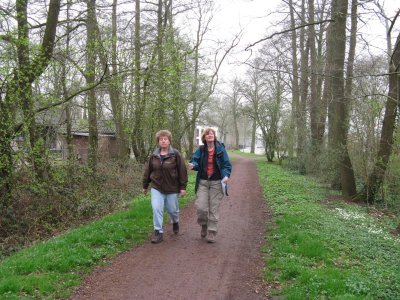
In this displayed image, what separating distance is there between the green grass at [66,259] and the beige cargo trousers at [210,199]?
1.31 m

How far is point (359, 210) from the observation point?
1104 cm

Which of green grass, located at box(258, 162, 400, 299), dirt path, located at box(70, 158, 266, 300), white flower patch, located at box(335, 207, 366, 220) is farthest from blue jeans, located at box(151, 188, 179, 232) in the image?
white flower patch, located at box(335, 207, 366, 220)

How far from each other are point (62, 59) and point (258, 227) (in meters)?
7.08

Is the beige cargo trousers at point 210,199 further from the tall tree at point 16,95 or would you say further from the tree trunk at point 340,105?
the tree trunk at point 340,105

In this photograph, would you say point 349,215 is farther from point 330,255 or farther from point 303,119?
point 303,119

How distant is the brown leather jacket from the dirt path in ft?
3.30

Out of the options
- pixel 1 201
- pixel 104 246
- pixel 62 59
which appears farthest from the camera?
pixel 62 59

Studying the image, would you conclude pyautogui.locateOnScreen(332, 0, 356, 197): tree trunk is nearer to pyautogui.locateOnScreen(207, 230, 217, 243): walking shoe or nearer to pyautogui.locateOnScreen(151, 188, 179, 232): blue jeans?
pyautogui.locateOnScreen(207, 230, 217, 243): walking shoe

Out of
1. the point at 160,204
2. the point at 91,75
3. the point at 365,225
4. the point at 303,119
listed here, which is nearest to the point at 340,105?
the point at 365,225

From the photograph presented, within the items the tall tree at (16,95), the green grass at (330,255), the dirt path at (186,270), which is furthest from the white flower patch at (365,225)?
the tall tree at (16,95)

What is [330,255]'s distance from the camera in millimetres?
6125

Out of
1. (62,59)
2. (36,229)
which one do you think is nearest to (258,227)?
(36,229)

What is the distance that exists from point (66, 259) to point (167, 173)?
85.2 inches

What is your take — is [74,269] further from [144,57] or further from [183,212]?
[144,57]
